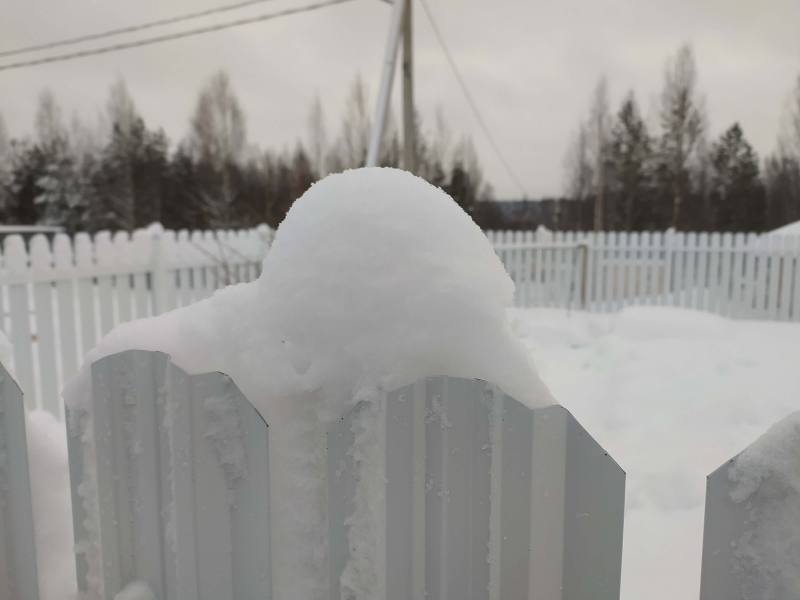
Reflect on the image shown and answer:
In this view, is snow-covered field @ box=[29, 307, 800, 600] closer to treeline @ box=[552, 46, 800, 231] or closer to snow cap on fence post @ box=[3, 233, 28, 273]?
snow cap on fence post @ box=[3, 233, 28, 273]

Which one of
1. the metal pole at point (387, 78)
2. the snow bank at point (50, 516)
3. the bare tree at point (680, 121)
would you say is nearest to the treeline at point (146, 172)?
the bare tree at point (680, 121)

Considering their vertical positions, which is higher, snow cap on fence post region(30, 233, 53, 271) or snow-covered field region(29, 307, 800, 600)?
snow cap on fence post region(30, 233, 53, 271)

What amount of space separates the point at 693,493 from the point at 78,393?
7.07 feet

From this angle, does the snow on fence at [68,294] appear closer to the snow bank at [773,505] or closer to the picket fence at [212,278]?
the picket fence at [212,278]

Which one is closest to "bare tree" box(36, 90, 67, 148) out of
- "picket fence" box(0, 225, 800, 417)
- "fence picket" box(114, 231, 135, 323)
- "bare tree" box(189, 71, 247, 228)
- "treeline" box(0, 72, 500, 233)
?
"treeline" box(0, 72, 500, 233)

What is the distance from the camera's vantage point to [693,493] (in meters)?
2.02

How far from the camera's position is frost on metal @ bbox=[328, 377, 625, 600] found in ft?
2.27

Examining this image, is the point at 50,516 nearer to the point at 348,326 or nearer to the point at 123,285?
the point at 348,326

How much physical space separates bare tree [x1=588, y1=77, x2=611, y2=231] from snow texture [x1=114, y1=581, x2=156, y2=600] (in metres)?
24.7

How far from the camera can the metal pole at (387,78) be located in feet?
23.0

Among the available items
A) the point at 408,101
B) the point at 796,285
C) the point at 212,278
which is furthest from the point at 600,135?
the point at 212,278

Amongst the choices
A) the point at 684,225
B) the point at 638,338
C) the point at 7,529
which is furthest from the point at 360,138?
the point at 7,529

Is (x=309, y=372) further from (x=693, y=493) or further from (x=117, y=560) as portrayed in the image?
(x=693, y=493)

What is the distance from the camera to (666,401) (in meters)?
3.13
